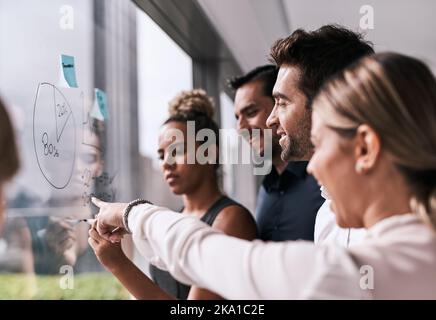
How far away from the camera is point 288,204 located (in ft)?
5.17

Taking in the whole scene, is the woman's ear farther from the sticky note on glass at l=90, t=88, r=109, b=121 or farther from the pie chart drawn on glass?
the sticky note on glass at l=90, t=88, r=109, b=121

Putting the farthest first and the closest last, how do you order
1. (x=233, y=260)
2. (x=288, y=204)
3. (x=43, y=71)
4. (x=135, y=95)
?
(x=135, y=95)
(x=288, y=204)
(x=43, y=71)
(x=233, y=260)

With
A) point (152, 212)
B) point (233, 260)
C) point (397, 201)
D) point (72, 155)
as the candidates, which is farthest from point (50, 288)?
point (397, 201)

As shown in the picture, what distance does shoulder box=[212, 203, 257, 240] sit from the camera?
1217 millimetres

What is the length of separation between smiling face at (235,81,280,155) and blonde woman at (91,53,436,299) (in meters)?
1.00

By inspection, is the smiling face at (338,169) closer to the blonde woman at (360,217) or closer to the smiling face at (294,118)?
the blonde woman at (360,217)

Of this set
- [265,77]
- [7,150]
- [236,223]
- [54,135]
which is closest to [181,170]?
[236,223]

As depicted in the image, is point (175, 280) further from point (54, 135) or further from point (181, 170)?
point (54, 135)

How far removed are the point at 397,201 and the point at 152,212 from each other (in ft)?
0.99

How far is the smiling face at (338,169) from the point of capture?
62 cm

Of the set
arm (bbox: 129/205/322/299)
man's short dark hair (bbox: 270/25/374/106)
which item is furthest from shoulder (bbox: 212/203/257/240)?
arm (bbox: 129/205/322/299)

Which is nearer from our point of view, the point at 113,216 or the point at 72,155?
the point at 113,216

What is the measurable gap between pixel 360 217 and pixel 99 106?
0.81 m

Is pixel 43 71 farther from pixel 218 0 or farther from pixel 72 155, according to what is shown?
pixel 218 0
